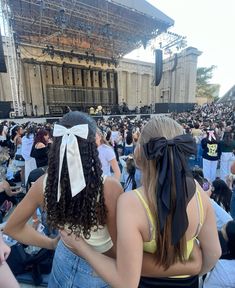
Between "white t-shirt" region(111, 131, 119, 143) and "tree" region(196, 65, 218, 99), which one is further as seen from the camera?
"tree" region(196, 65, 218, 99)

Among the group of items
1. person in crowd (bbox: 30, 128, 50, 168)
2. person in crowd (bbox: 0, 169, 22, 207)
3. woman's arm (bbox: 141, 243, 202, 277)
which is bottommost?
person in crowd (bbox: 0, 169, 22, 207)

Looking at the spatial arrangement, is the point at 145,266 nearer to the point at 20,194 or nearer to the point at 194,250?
the point at 194,250

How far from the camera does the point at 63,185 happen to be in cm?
100

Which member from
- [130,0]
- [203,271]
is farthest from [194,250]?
[130,0]

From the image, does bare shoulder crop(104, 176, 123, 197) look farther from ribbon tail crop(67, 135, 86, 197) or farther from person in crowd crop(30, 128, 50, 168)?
person in crowd crop(30, 128, 50, 168)

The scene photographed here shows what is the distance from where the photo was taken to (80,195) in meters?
1.00

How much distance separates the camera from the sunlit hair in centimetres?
87

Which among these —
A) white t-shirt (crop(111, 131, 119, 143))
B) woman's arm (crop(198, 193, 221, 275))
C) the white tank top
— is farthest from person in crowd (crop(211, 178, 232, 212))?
white t-shirt (crop(111, 131, 119, 143))

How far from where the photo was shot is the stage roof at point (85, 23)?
1567 centimetres

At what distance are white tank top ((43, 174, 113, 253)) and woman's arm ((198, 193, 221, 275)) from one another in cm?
45

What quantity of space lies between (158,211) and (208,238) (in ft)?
1.28

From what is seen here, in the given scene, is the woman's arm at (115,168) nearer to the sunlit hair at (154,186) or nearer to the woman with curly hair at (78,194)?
the woman with curly hair at (78,194)

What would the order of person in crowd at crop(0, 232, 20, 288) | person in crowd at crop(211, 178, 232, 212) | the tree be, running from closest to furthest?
1. person in crowd at crop(0, 232, 20, 288)
2. person in crowd at crop(211, 178, 232, 212)
3. the tree

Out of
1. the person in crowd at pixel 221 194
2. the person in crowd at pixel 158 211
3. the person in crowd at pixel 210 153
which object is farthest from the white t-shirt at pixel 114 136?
the person in crowd at pixel 158 211
